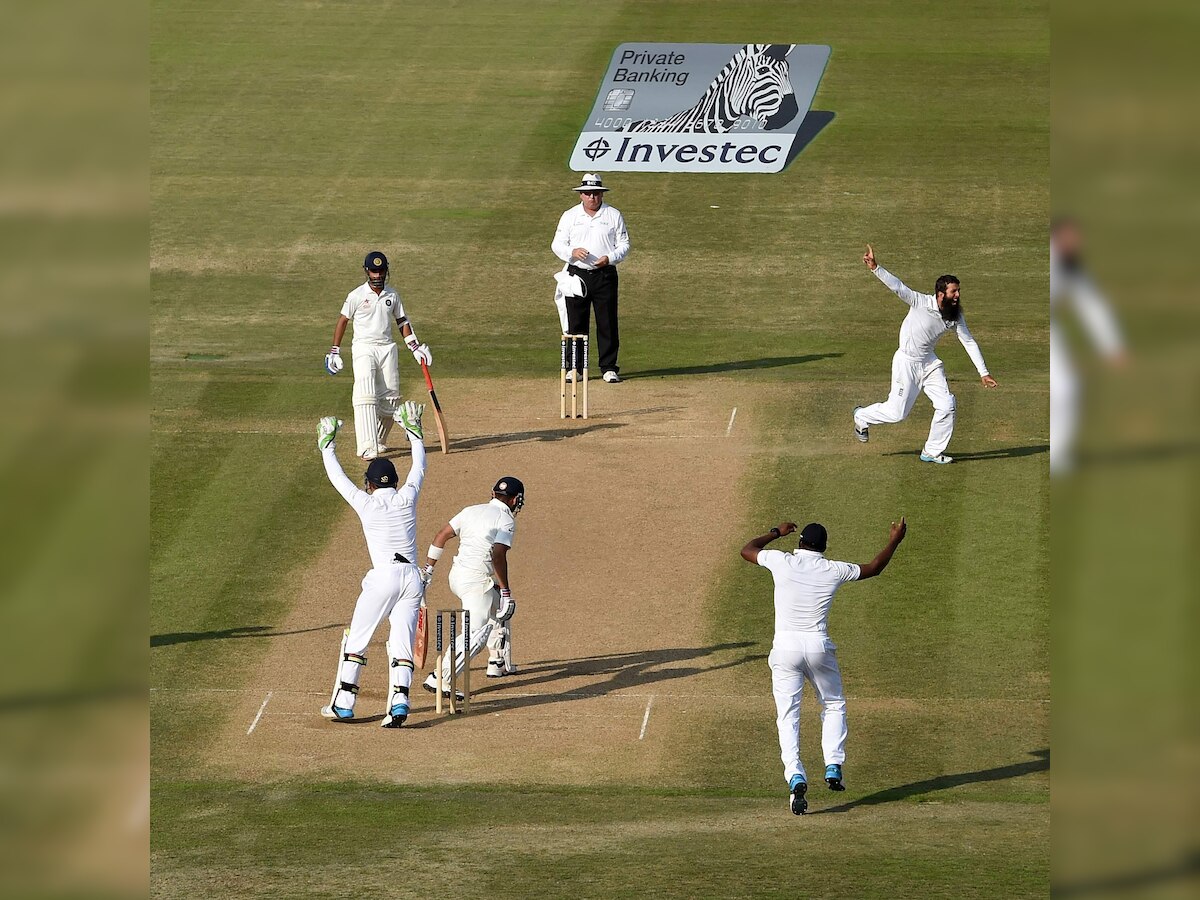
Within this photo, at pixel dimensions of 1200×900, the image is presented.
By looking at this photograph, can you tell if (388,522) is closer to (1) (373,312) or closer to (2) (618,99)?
(1) (373,312)

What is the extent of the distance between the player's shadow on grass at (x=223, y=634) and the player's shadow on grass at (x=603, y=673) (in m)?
1.65

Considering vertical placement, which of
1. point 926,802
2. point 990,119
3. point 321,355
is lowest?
point 926,802

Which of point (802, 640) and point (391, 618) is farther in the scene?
point (391, 618)

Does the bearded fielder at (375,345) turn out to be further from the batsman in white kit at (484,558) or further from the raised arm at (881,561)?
the raised arm at (881,561)

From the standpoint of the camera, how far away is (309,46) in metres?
35.4

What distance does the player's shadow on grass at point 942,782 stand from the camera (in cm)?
1313

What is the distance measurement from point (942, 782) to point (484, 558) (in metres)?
3.69

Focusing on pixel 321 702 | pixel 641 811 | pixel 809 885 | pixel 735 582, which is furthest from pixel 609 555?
pixel 809 885

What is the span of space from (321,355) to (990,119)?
13319mm

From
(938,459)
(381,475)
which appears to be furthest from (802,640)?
(938,459)

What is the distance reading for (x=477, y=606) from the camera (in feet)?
47.8

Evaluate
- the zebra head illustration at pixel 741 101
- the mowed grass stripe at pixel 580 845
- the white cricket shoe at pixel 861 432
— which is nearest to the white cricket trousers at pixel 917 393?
the white cricket shoe at pixel 861 432
